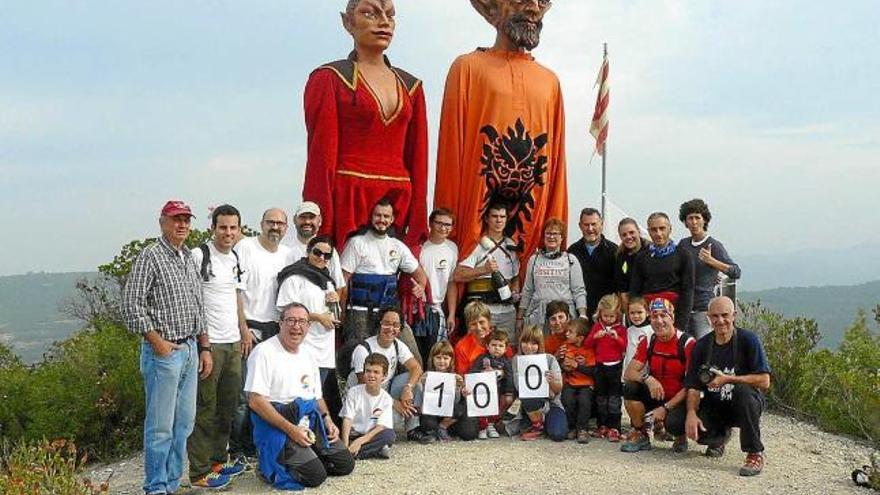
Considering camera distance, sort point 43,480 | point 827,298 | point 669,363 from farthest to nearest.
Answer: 1. point 827,298
2. point 669,363
3. point 43,480

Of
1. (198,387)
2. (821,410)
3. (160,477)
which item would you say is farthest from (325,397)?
(821,410)

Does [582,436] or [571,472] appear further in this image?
[582,436]

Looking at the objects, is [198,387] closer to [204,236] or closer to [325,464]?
[325,464]

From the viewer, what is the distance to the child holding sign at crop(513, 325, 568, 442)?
6078 millimetres

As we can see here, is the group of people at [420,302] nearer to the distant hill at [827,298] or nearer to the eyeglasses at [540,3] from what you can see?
the eyeglasses at [540,3]

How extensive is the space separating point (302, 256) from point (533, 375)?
5.96 feet

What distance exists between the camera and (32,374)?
26.5ft

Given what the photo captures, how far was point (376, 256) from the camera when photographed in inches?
242

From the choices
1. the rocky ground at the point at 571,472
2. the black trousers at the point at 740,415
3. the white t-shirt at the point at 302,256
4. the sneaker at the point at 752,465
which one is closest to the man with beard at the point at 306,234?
the white t-shirt at the point at 302,256

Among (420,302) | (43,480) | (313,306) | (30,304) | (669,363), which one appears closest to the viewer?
(43,480)

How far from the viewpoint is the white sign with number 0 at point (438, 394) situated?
5984 millimetres

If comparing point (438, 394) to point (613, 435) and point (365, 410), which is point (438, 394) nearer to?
point (365, 410)

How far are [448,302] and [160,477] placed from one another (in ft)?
8.84

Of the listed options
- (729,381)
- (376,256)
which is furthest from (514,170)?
(729,381)
